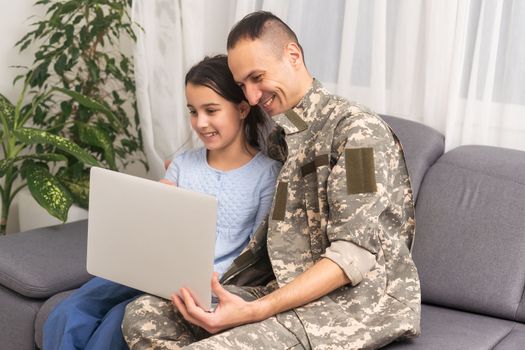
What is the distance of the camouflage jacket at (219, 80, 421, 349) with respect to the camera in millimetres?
1721

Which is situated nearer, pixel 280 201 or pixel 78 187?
pixel 280 201

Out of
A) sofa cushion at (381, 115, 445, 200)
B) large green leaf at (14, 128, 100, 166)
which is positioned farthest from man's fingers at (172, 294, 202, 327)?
large green leaf at (14, 128, 100, 166)

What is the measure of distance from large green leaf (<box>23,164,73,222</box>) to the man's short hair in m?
0.94

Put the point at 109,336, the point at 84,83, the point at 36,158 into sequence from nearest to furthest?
the point at 109,336 → the point at 36,158 → the point at 84,83

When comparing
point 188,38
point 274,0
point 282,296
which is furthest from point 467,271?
point 188,38

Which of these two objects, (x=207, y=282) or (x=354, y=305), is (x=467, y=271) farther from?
(x=207, y=282)

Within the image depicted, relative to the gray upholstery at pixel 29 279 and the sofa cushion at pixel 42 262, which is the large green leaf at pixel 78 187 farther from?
the gray upholstery at pixel 29 279

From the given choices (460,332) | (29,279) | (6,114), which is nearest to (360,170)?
(460,332)

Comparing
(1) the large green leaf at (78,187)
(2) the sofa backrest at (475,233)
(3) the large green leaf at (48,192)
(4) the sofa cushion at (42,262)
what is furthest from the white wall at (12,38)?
(2) the sofa backrest at (475,233)

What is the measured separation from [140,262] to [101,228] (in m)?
0.14

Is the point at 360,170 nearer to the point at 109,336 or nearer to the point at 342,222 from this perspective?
the point at 342,222

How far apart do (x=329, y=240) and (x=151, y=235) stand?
0.38 metres

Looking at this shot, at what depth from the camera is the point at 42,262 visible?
2.28 meters

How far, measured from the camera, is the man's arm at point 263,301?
1681 mm
